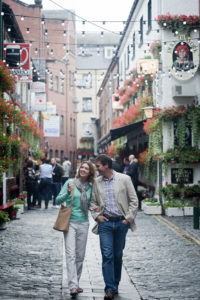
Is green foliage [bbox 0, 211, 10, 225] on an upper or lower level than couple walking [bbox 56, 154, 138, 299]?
lower

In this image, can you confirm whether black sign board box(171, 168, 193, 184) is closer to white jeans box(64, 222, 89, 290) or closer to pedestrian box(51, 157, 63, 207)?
pedestrian box(51, 157, 63, 207)

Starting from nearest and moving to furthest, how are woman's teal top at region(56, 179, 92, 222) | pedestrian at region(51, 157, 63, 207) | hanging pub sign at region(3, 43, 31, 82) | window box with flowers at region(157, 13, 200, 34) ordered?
woman's teal top at region(56, 179, 92, 222), hanging pub sign at region(3, 43, 31, 82), window box with flowers at region(157, 13, 200, 34), pedestrian at region(51, 157, 63, 207)

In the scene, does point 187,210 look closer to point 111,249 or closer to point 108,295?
point 111,249

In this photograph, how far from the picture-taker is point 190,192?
696 inches

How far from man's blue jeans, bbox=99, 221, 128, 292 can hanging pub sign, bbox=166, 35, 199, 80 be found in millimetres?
12046

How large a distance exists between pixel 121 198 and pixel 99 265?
2463mm

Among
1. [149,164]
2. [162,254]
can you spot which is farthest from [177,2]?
[162,254]

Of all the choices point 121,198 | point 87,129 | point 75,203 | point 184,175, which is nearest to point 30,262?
point 75,203

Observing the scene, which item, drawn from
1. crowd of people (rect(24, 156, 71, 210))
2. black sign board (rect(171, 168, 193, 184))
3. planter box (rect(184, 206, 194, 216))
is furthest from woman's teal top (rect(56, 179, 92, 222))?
crowd of people (rect(24, 156, 71, 210))

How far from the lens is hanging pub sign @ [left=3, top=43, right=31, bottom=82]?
58.3ft

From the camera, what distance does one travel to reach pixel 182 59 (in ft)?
58.7

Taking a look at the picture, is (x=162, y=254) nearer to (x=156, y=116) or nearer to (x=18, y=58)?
(x=156, y=116)

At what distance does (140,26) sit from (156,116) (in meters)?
7.48

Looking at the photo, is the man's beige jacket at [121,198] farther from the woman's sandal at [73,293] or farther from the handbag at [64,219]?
the woman's sandal at [73,293]
